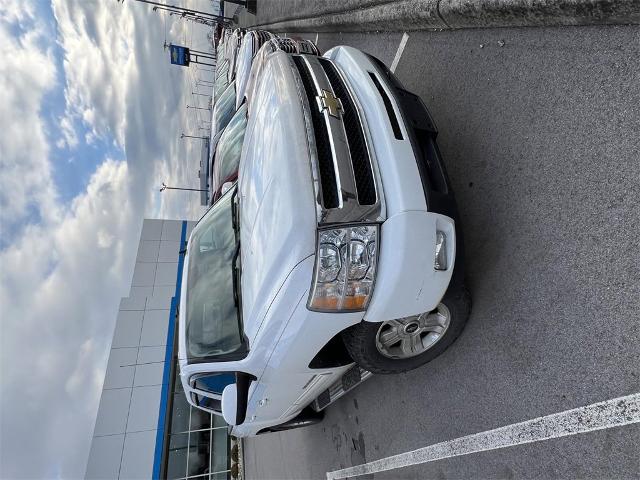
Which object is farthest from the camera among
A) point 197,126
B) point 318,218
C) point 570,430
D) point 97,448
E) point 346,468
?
point 197,126

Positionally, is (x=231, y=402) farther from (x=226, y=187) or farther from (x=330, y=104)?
(x=330, y=104)

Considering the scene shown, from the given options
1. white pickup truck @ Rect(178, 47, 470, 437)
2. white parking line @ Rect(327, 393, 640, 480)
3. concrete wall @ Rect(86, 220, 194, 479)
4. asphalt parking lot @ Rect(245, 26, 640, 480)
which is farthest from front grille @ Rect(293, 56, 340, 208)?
concrete wall @ Rect(86, 220, 194, 479)

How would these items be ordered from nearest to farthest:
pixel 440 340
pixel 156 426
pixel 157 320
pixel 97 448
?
pixel 440 340 → pixel 97 448 → pixel 156 426 → pixel 157 320

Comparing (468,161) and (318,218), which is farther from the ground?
(468,161)

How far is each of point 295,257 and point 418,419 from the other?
6.65ft

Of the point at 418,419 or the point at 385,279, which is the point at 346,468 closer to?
the point at 418,419

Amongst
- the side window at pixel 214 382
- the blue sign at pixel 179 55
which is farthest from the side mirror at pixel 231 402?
the blue sign at pixel 179 55

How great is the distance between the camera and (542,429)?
230cm

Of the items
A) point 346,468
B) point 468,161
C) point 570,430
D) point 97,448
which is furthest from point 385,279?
point 97,448

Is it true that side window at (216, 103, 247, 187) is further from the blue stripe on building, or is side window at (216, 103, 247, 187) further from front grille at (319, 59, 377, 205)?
the blue stripe on building

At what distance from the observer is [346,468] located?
454cm

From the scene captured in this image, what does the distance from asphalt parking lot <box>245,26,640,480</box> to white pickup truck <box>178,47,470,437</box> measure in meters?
0.36

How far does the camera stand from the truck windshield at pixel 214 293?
3.18m

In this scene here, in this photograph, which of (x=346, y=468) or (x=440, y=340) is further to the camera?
(x=346, y=468)
